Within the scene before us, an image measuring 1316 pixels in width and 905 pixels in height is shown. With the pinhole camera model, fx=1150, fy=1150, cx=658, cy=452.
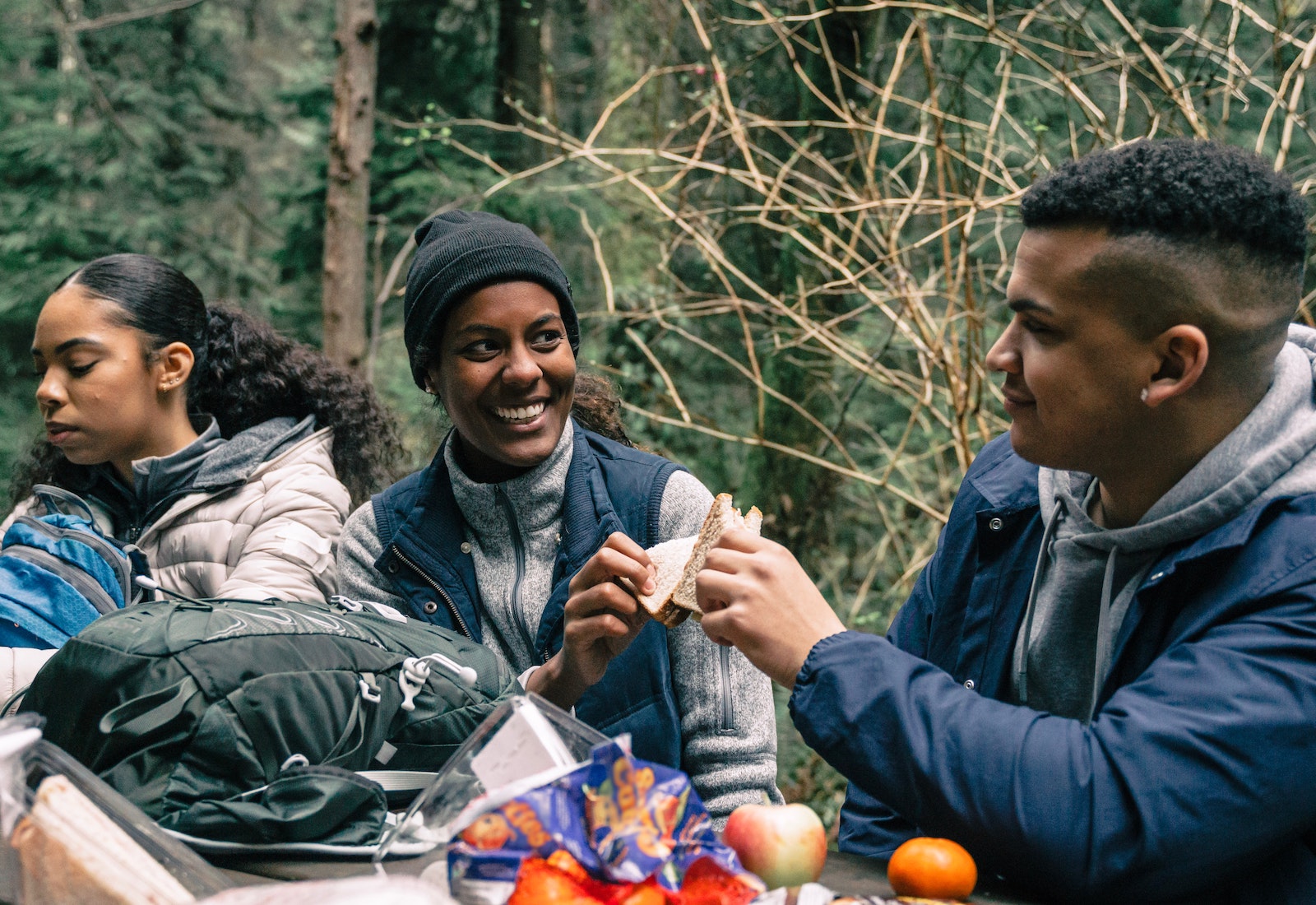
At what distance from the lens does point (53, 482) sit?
3209mm

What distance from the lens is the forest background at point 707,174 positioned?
490 cm

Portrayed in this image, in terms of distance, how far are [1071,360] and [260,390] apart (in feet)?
7.96

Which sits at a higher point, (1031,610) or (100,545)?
(1031,610)

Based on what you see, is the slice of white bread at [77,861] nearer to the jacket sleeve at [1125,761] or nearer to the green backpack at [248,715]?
the green backpack at [248,715]

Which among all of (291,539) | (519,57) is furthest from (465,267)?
(519,57)

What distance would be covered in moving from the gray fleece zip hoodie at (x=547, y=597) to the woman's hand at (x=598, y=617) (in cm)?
17

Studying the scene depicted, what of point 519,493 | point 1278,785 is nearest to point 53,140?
point 519,493

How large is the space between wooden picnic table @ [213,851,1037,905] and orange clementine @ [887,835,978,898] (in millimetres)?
39

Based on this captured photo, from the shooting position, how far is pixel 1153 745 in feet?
4.51

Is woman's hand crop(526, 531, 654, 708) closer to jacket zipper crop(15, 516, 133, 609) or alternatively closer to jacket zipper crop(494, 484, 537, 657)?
jacket zipper crop(494, 484, 537, 657)

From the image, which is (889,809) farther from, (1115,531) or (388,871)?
(388,871)

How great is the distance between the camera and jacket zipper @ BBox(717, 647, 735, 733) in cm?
232

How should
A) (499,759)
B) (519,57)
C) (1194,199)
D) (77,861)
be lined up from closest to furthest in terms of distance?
1. (77,861)
2. (499,759)
3. (1194,199)
4. (519,57)

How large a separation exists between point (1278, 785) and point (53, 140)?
8608mm
